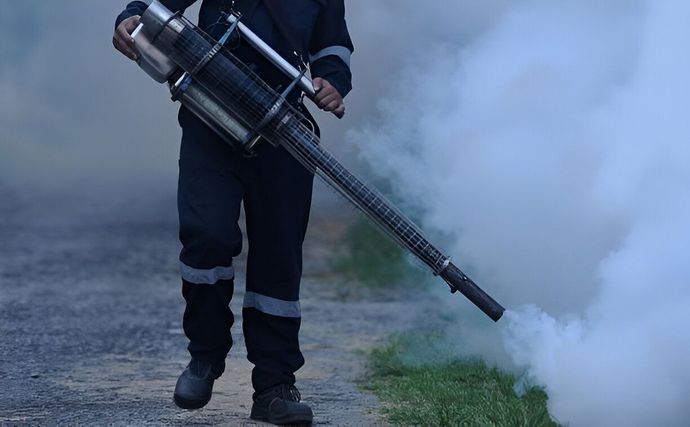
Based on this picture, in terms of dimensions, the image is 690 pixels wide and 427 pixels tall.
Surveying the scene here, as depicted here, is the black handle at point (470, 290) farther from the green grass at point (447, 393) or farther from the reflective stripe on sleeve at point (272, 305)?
the reflective stripe on sleeve at point (272, 305)

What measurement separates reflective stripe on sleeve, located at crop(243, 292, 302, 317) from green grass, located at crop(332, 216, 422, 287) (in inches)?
216

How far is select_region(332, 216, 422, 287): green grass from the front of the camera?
11094 millimetres

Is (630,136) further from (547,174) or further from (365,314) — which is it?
(365,314)

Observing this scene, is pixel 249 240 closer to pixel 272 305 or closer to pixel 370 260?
pixel 272 305

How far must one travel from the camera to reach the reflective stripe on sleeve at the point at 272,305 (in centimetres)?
495

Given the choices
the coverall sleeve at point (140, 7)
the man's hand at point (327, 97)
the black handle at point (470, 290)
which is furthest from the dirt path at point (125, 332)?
the coverall sleeve at point (140, 7)

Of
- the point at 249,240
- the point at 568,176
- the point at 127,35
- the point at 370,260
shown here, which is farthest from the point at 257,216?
the point at 370,260

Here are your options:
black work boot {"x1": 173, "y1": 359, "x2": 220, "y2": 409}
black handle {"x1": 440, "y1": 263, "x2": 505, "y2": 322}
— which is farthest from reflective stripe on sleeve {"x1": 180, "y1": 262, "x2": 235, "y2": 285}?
black handle {"x1": 440, "y1": 263, "x2": 505, "y2": 322}

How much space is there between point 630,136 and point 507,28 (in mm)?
1664

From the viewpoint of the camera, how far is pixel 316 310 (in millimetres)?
9438

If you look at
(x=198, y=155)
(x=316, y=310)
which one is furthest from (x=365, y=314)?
(x=198, y=155)

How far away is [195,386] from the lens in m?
4.87

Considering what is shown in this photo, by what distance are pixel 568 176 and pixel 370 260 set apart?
5.84 metres

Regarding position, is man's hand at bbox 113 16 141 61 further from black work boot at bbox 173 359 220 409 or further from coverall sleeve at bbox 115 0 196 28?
black work boot at bbox 173 359 220 409
